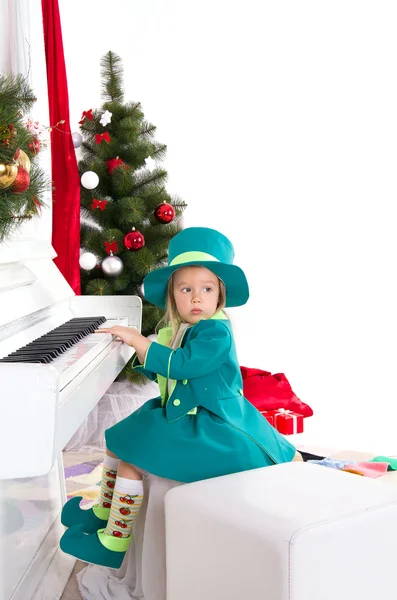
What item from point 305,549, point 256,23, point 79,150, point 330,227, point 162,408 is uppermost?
point 256,23

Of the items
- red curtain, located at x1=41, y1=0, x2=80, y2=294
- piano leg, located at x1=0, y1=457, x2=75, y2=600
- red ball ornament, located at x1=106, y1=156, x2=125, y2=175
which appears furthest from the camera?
red ball ornament, located at x1=106, y1=156, x2=125, y2=175

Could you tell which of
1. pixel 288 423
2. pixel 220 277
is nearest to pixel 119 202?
pixel 288 423

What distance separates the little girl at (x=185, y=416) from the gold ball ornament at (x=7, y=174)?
0.55m

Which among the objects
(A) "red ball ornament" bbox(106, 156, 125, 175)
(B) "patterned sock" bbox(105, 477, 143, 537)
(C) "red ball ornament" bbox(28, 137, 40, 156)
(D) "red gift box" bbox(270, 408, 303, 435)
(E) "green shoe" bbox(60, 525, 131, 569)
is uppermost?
(A) "red ball ornament" bbox(106, 156, 125, 175)

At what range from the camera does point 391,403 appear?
481 cm

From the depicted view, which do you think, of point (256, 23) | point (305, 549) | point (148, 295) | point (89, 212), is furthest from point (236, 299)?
point (256, 23)

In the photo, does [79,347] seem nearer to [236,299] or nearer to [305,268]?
[236,299]

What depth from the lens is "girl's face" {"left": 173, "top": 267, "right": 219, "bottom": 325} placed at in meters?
2.14

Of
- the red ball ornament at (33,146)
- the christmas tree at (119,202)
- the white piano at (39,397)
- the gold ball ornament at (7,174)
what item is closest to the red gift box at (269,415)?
the christmas tree at (119,202)

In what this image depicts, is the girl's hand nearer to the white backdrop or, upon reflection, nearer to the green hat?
the green hat

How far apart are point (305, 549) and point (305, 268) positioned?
12.1 feet

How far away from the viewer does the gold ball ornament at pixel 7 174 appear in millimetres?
1744

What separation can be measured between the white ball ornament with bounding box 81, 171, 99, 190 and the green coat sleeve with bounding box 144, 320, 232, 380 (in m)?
2.22

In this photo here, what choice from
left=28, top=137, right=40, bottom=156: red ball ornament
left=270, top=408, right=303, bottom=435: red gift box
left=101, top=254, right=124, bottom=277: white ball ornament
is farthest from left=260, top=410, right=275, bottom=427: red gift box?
left=28, top=137, right=40, bottom=156: red ball ornament
